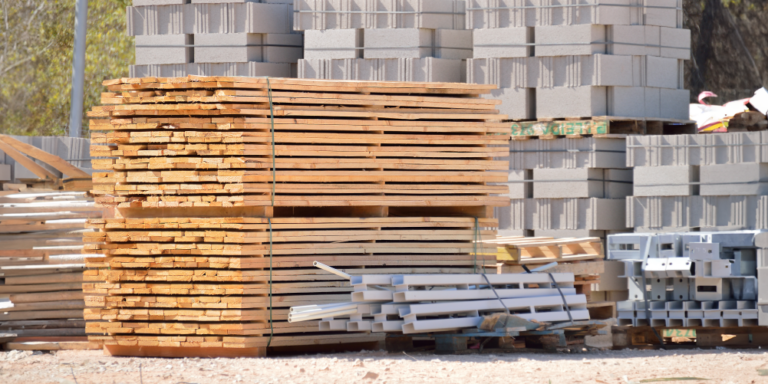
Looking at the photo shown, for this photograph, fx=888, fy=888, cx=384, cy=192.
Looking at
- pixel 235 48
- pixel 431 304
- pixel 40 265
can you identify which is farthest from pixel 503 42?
pixel 40 265

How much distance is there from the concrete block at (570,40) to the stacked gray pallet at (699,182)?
1.01m

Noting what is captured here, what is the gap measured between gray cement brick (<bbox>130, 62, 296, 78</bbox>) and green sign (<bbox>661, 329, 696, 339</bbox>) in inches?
188

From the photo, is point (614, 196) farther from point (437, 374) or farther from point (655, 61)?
point (437, 374)

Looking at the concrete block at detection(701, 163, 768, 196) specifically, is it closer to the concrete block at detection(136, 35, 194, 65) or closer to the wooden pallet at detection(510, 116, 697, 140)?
the wooden pallet at detection(510, 116, 697, 140)

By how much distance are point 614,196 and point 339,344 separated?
10.9 ft

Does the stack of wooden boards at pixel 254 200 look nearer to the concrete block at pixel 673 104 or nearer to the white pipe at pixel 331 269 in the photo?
the white pipe at pixel 331 269

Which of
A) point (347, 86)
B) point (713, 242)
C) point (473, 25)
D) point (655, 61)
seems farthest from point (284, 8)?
point (713, 242)

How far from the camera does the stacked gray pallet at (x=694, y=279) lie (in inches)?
290

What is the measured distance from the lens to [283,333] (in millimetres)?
6758

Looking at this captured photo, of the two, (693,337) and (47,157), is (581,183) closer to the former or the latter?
(693,337)

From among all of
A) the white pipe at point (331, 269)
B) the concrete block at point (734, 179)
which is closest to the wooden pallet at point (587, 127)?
the concrete block at point (734, 179)

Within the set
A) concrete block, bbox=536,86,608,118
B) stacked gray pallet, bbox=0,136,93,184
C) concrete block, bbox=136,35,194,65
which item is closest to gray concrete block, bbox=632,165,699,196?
concrete block, bbox=536,86,608,118

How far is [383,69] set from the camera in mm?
9133

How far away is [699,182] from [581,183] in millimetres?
1086
